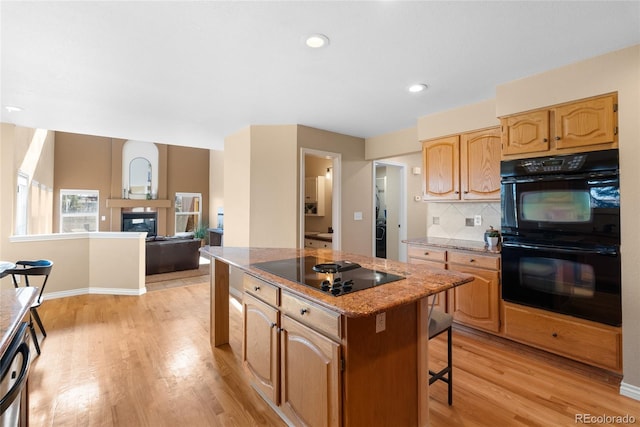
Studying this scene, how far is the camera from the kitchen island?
132 cm

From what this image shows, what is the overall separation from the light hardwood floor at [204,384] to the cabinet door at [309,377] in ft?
1.11

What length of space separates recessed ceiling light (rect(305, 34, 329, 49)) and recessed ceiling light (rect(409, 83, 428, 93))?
1.09 metres

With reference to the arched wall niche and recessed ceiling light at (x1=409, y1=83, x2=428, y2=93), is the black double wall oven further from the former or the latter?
the arched wall niche

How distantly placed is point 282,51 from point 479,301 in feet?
9.10

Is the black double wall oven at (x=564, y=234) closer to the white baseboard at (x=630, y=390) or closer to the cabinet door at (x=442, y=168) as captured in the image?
the white baseboard at (x=630, y=390)

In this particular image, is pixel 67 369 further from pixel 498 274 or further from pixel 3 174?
pixel 498 274

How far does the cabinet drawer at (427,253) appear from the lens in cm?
313

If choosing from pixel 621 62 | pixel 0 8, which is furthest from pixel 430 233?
pixel 0 8

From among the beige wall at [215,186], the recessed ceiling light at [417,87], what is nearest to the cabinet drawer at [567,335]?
the recessed ceiling light at [417,87]

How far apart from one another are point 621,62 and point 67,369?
186 inches

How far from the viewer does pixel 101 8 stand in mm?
1681

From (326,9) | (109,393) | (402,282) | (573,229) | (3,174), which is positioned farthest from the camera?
(3,174)

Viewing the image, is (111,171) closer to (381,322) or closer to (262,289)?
(262,289)

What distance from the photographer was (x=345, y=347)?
1.31 m
